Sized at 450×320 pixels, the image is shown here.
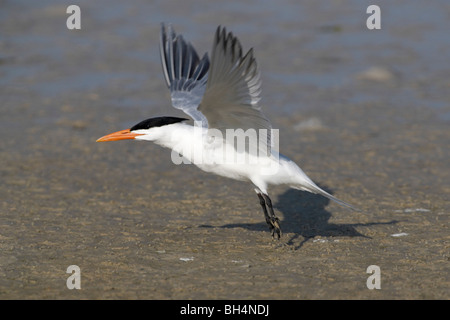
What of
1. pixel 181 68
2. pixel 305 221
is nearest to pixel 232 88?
pixel 181 68

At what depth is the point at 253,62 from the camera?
502cm

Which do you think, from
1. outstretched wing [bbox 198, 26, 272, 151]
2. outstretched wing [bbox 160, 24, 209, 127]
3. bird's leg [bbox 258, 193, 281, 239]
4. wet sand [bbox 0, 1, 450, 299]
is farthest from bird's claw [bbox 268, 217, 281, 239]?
outstretched wing [bbox 160, 24, 209, 127]

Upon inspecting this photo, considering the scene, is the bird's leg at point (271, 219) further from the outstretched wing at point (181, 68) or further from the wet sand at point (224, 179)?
the outstretched wing at point (181, 68)

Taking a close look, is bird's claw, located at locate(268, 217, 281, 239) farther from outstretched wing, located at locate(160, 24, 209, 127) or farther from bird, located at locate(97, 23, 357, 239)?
outstretched wing, located at locate(160, 24, 209, 127)

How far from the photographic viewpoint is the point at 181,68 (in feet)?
23.1

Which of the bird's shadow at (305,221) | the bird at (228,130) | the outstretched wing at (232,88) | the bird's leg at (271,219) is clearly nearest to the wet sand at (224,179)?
the bird's shadow at (305,221)

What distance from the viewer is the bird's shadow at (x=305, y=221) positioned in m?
6.43

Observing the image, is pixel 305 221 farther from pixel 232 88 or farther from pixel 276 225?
pixel 232 88

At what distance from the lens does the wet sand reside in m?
5.46

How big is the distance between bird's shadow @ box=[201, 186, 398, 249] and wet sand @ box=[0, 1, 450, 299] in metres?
0.03

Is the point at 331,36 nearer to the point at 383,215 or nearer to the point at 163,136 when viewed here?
the point at 383,215

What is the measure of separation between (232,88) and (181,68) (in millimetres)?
2007

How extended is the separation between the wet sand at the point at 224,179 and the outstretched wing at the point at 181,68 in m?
1.10

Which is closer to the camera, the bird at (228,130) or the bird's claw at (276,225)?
the bird at (228,130)
